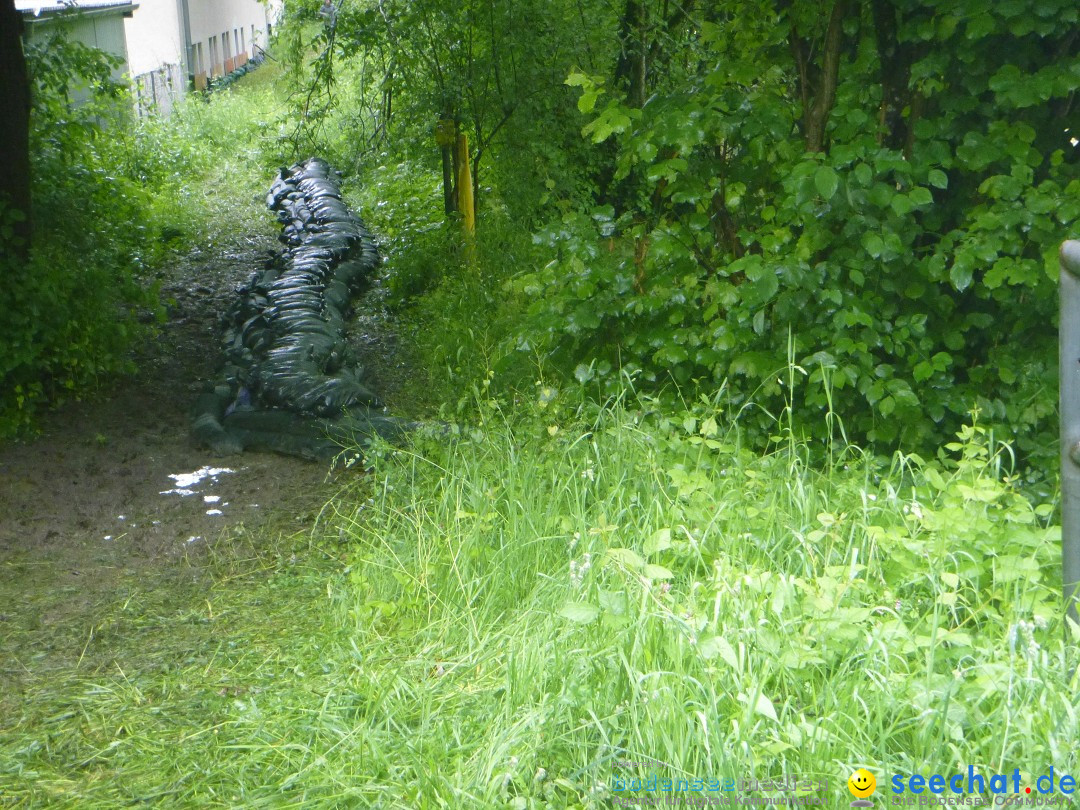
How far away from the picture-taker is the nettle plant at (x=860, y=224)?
358 cm

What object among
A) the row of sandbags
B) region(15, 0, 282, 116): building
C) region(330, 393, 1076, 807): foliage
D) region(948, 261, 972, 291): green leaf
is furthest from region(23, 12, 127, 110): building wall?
region(948, 261, 972, 291): green leaf

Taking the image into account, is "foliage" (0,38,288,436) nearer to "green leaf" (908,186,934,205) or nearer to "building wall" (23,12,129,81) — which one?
"building wall" (23,12,129,81)

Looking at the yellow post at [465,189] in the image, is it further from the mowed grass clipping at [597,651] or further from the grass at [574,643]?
the mowed grass clipping at [597,651]

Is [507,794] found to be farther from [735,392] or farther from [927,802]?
[735,392]

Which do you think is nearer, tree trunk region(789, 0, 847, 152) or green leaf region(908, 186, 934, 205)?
green leaf region(908, 186, 934, 205)

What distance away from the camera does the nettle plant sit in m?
3.58

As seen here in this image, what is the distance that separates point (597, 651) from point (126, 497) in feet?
10.2

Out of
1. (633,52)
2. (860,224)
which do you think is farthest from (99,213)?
(860,224)

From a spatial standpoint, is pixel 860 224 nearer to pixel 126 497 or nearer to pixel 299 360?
pixel 126 497

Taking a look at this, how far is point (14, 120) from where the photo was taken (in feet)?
20.7

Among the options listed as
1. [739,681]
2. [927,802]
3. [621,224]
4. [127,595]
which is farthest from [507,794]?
[621,224]

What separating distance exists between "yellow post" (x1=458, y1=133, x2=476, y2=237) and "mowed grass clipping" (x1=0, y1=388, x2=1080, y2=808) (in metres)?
4.76

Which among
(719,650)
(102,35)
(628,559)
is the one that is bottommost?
(719,650)

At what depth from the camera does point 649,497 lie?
133 inches
